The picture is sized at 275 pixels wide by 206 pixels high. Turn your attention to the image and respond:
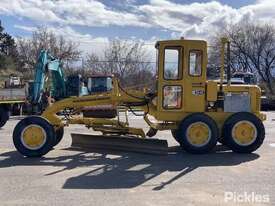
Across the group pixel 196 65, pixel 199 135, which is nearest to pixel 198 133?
pixel 199 135

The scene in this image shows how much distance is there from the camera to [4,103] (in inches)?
1011

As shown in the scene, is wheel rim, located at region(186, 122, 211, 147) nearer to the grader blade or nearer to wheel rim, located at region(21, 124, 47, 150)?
the grader blade

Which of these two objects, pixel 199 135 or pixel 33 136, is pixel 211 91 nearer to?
pixel 199 135

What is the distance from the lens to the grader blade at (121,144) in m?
13.6

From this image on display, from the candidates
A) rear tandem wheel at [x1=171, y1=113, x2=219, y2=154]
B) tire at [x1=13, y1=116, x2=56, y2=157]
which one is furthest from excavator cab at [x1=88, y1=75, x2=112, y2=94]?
rear tandem wheel at [x1=171, y1=113, x2=219, y2=154]

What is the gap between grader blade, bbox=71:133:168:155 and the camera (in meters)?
13.6

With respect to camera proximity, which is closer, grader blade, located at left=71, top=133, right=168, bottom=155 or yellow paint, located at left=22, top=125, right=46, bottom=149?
yellow paint, located at left=22, top=125, right=46, bottom=149

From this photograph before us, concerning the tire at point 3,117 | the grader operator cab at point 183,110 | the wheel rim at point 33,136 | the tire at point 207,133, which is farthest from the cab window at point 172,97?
the tire at point 3,117

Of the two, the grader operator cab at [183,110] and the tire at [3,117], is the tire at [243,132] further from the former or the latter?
the tire at [3,117]

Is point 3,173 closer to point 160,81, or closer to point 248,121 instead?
point 160,81

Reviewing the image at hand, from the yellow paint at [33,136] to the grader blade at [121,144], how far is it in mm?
1415

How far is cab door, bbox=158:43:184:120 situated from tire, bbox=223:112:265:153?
3.96ft

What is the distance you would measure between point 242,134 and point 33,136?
15.9 feet

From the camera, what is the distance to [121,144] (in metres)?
14.0
